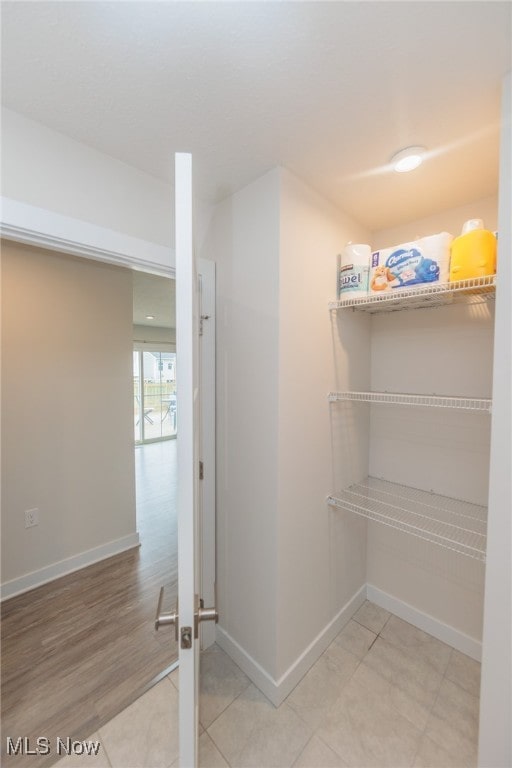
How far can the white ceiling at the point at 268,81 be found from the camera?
2.40ft

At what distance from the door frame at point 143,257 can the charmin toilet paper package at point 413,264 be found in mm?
815

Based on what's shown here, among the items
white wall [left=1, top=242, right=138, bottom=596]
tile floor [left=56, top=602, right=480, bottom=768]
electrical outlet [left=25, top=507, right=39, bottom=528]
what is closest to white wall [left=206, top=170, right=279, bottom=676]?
tile floor [left=56, top=602, right=480, bottom=768]

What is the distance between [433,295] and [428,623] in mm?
1801

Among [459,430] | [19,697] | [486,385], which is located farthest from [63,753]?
[486,385]

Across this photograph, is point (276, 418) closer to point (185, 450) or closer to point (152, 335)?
point (185, 450)

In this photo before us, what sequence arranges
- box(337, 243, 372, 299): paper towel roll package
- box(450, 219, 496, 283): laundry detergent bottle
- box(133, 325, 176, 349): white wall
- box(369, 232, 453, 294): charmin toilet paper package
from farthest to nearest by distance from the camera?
1. box(133, 325, 176, 349): white wall
2. box(337, 243, 372, 299): paper towel roll package
3. box(369, 232, 453, 294): charmin toilet paper package
4. box(450, 219, 496, 283): laundry detergent bottle

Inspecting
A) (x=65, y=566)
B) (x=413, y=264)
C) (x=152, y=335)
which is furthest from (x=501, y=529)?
(x=152, y=335)

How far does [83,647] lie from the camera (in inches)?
66.3

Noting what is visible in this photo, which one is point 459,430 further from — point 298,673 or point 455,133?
point 298,673

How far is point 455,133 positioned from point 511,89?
0.71ft

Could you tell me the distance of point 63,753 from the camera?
1.19m

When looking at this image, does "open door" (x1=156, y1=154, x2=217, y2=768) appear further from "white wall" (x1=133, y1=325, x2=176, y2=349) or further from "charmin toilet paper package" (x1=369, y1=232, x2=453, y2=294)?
"white wall" (x1=133, y1=325, x2=176, y2=349)

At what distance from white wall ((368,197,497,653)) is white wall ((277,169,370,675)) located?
0.70 ft

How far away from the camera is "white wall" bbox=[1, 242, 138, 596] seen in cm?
204
